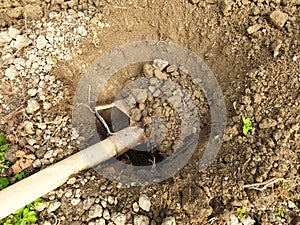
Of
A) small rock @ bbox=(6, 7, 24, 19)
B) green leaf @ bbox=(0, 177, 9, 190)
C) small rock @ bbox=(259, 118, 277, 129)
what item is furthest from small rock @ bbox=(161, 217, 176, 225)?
small rock @ bbox=(6, 7, 24, 19)

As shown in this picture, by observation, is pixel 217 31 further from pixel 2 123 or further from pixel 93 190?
pixel 2 123

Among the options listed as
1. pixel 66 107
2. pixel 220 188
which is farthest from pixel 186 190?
pixel 66 107

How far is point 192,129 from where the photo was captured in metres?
2.85

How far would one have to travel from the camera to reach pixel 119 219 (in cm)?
239

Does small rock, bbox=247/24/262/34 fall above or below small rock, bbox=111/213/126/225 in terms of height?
above

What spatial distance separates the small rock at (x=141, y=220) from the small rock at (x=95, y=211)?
0.23 meters

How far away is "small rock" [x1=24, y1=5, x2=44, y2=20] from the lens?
122 inches

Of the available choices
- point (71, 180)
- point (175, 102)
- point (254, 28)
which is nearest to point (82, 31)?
point (175, 102)

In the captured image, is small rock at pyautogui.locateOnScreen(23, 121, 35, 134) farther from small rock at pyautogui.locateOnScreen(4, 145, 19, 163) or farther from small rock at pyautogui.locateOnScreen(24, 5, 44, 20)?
small rock at pyautogui.locateOnScreen(24, 5, 44, 20)

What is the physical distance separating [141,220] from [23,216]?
0.75 metres

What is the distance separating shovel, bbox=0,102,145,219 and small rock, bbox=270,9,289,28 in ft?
4.05

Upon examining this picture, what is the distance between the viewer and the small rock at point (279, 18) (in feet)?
8.93

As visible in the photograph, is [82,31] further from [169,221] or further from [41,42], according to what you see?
[169,221]

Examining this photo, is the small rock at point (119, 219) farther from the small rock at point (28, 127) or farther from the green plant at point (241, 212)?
the small rock at point (28, 127)
